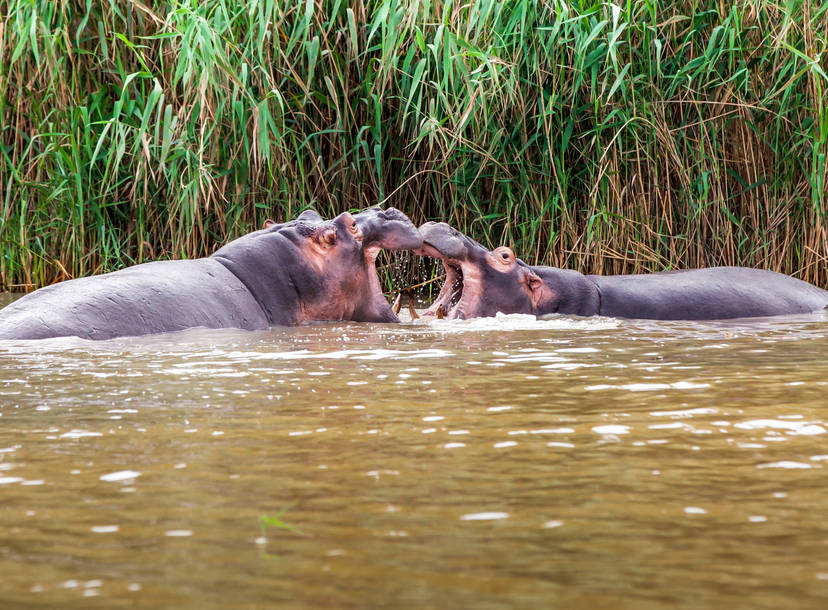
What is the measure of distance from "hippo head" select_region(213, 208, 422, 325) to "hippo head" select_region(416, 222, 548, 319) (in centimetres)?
27

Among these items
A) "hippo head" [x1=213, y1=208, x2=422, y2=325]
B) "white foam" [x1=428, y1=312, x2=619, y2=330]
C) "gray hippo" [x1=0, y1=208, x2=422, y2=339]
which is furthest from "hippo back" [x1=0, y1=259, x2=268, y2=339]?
"white foam" [x1=428, y1=312, x2=619, y2=330]

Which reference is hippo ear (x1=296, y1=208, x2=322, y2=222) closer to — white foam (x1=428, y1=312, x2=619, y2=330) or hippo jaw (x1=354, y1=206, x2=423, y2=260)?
hippo jaw (x1=354, y1=206, x2=423, y2=260)

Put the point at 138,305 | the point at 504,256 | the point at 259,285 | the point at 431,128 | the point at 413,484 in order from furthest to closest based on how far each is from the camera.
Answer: the point at 431,128, the point at 504,256, the point at 259,285, the point at 138,305, the point at 413,484

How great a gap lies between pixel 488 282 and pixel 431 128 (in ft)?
2.87

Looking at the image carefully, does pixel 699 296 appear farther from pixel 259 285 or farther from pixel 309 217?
pixel 259 285

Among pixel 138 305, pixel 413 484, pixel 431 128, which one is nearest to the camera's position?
pixel 413 484

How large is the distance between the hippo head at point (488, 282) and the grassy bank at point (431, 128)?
600mm

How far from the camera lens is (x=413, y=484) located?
1.89m

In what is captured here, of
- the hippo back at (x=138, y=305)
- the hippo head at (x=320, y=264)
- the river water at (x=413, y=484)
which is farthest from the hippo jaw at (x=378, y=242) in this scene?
the river water at (x=413, y=484)

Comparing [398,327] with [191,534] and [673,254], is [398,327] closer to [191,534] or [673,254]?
[673,254]

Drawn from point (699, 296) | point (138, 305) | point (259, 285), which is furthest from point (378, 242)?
point (699, 296)

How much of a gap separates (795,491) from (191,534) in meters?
0.97

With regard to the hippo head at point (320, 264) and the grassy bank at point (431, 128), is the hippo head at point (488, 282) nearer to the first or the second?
the hippo head at point (320, 264)

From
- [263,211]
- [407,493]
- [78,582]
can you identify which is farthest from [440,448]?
[263,211]
